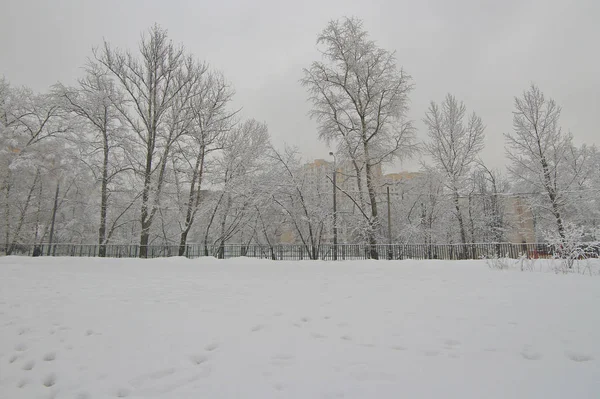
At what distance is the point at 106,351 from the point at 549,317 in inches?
218

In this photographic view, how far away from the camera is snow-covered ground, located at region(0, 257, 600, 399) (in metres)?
2.39

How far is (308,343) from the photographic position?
328 centimetres

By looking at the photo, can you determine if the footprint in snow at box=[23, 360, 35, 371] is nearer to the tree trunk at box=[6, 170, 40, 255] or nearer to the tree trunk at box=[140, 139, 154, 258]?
the tree trunk at box=[140, 139, 154, 258]

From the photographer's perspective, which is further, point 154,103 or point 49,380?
point 154,103

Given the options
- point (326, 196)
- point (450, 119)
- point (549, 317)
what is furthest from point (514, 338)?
point (450, 119)

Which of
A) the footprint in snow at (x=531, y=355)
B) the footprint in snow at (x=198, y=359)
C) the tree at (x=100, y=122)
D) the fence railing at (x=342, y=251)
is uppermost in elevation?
the tree at (x=100, y=122)

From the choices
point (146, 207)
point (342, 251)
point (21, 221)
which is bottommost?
point (342, 251)

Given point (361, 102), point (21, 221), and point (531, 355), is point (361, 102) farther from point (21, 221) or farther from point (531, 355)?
point (21, 221)

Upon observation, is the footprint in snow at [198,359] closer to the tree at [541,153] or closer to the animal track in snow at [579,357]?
the animal track in snow at [579,357]

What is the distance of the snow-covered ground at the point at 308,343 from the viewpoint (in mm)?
2391

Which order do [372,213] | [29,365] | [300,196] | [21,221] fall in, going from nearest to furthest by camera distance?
[29,365] → [372,213] → [21,221] → [300,196]

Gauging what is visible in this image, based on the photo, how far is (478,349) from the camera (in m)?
2.94

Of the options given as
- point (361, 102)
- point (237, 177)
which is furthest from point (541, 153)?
point (237, 177)

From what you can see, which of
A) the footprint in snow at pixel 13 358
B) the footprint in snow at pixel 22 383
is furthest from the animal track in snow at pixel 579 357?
the footprint in snow at pixel 13 358
